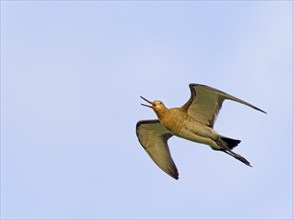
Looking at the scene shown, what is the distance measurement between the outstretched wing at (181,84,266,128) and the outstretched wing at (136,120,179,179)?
153cm

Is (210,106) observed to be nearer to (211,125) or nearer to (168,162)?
(211,125)

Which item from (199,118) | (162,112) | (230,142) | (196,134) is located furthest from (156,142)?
(230,142)

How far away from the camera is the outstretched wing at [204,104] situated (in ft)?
63.1

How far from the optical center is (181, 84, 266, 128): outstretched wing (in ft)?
63.1

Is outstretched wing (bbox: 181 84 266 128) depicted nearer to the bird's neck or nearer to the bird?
the bird

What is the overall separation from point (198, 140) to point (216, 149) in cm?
60

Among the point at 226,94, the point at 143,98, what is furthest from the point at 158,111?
the point at 226,94

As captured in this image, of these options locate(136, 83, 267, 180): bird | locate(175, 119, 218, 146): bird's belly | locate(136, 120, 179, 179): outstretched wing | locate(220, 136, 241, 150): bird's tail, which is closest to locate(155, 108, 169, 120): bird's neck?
locate(136, 83, 267, 180): bird

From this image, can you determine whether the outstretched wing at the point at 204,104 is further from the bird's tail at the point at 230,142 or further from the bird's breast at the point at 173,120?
the bird's tail at the point at 230,142

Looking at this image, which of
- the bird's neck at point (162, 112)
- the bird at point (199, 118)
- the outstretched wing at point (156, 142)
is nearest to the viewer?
the bird at point (199, 118)

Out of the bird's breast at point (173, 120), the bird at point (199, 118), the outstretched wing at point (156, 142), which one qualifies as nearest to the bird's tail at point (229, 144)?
the bird at point (199, 118)

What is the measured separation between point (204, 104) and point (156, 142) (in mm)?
2318

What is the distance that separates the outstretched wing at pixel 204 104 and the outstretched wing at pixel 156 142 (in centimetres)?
153

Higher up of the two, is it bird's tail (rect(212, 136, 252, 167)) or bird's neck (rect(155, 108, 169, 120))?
bird's neck (rect(155, 108, 169, 120))
